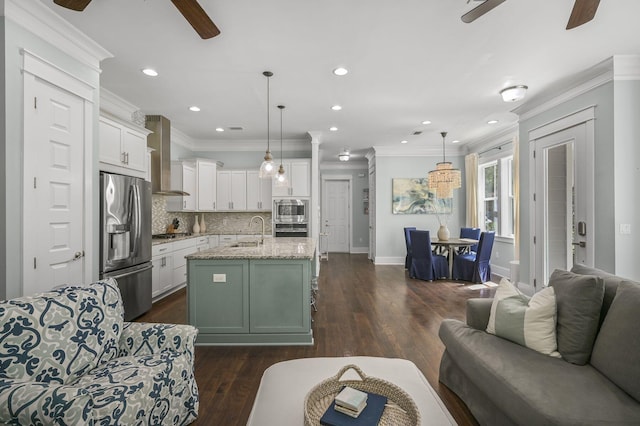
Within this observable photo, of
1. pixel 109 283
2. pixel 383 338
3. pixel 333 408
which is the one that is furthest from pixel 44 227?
pixel 383 338

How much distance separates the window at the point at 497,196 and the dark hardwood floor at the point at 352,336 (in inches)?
68.1

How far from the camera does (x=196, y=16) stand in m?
1.93

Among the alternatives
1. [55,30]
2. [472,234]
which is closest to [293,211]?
[472,234]

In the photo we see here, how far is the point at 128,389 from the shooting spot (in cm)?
141

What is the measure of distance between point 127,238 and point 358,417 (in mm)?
3275

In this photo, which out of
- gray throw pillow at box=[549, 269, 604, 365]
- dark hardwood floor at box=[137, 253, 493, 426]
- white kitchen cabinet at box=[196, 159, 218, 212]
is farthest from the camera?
white kitchen cabinet at box=[196, 159, 218, 212]

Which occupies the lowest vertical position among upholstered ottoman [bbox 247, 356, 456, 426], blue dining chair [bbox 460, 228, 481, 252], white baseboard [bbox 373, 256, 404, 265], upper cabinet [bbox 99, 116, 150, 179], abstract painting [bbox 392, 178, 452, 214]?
upholstered ottoman [bbox 247, 356, 456, 426]

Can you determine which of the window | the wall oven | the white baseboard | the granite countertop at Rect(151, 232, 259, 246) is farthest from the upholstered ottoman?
the white baseboard

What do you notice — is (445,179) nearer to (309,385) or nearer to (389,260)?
(389,260)

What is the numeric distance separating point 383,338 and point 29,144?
3.42 meters

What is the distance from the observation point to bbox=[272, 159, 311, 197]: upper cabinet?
244 inches

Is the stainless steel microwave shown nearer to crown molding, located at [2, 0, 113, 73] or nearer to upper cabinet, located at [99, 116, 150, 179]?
upper cabinet, located at [99, 116, 150, 179]

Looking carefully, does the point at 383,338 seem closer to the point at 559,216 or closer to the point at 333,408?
the point at 333,408

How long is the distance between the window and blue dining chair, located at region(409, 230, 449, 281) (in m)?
1.46
